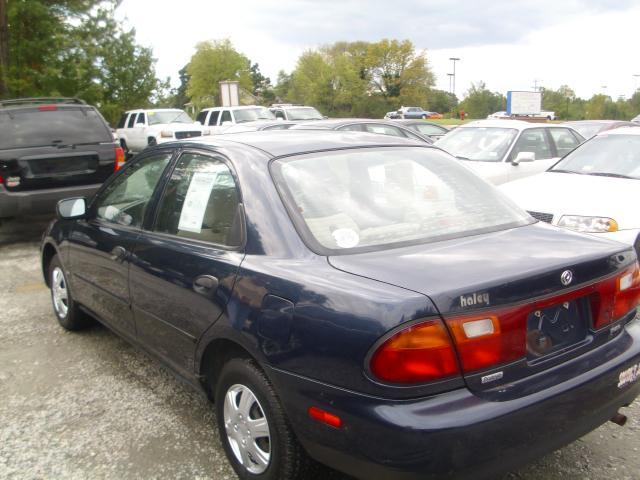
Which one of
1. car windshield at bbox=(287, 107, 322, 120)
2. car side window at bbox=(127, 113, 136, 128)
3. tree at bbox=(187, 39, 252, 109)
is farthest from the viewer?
tree at bbox=(187, 39, 252, 109)

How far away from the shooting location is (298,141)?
3277 millimetres

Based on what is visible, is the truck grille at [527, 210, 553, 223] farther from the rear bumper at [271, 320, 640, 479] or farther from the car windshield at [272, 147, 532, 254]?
the rear bumper at [271, 320, 640, 479]

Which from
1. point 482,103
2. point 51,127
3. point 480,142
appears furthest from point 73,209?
point 482,103

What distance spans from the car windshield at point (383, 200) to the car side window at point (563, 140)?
7.14 meters

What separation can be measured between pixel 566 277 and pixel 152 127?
794 inches

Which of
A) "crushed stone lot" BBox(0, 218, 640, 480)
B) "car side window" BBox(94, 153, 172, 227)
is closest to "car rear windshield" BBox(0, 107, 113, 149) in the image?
"crushed stone lot" BBox(0, 218, 640, 480)

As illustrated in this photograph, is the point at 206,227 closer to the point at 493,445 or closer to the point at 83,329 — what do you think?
the point at 493,445

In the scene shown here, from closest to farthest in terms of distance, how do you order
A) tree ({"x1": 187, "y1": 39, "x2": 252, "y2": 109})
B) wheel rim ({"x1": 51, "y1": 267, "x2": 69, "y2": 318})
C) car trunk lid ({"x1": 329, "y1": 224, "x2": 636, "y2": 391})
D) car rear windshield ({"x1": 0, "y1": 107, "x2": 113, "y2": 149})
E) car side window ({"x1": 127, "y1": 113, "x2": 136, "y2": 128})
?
car trunk lid ({"x1": 329, "y1": 224, "x2": 636, "y2": 391}) → wheel rim ({"x1": 51, "y1": 267, "x2": 69, "y2": 318}) → car rear windshield ({"x1": 0, "y1": 107, "x2": 113, "y2": 149}) → car side window ({"x1": 127, "y1": 113, "x2": 136, "y2": 128}) → tree ({"x1": 187, "y1": 39, "x2": 252, "y2": 109})

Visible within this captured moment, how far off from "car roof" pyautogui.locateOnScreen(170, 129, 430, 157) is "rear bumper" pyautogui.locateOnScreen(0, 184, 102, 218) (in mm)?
5060

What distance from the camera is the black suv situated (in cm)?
774

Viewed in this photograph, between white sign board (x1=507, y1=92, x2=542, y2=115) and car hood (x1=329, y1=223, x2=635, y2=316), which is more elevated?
white sign board (x1=507, y1=92, x2=542, y2=115)

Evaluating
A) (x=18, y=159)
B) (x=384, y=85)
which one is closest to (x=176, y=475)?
(x=18, y=159)

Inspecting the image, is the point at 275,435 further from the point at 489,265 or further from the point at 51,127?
the point at 51,127

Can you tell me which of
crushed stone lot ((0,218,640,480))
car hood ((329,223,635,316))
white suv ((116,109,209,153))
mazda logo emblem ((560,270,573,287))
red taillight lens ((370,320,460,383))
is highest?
white suv ((116,109,209,153))
